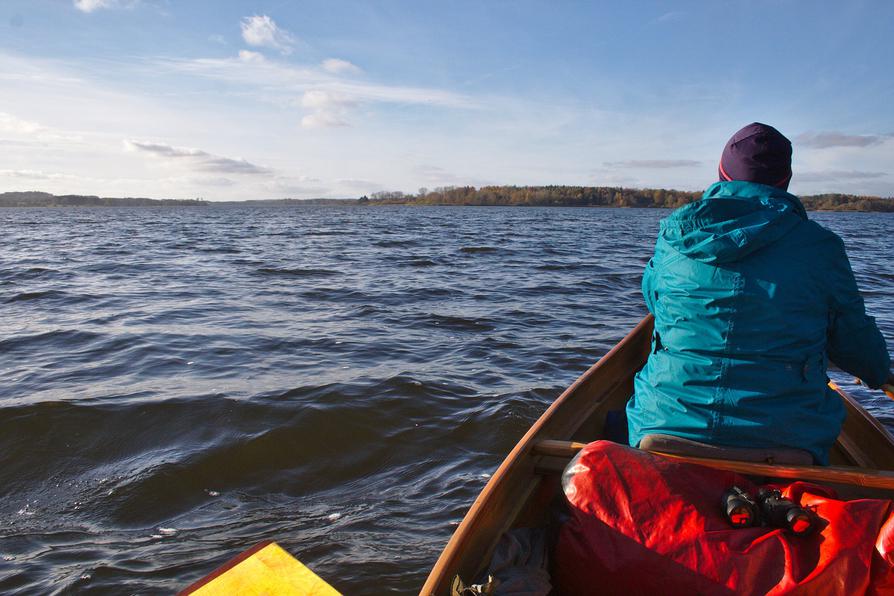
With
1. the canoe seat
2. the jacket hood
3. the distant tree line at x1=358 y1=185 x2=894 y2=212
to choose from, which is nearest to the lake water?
the canoe seat

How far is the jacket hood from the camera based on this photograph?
2752 mm

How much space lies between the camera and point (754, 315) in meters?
2.80

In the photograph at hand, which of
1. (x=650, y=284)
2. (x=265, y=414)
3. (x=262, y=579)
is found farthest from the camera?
(x=265, y=414)

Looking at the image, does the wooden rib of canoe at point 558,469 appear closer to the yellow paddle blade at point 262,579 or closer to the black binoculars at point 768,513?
the black binoculars at point 768,513

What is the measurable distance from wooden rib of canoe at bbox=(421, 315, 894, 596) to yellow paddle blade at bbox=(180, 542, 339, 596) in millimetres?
613

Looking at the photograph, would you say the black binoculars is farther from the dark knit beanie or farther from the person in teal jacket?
the dark knit beanie

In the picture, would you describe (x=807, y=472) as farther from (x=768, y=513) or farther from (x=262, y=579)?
(x=262, y=579)

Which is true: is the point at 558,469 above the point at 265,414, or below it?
above

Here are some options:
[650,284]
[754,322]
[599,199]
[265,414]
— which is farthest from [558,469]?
[599,199]

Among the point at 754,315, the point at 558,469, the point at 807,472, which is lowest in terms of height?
the point at 558,469

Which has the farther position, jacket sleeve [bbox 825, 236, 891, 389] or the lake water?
the lake water

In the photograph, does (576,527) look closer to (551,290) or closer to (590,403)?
(590,403)

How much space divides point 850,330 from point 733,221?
82 centimetres

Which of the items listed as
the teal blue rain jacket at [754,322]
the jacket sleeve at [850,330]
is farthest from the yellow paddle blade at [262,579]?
the jacket sleeve at [850,330]
